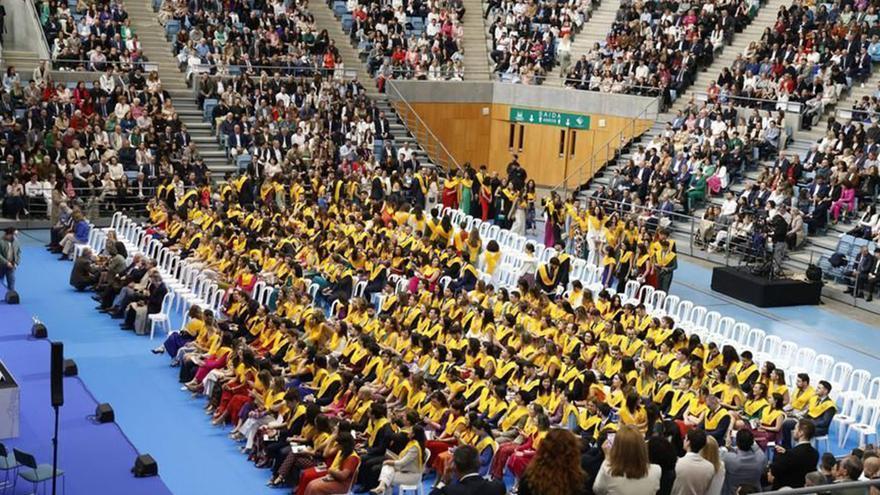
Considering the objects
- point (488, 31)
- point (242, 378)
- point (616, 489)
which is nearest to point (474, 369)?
point (242, 378)

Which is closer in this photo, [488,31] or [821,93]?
[821,93]

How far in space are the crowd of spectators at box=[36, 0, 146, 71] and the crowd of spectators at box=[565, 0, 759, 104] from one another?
13708 millimetres

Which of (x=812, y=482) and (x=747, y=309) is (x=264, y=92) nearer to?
(x=747, y=309)

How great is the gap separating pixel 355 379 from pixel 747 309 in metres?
10.8

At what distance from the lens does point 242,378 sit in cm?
1598

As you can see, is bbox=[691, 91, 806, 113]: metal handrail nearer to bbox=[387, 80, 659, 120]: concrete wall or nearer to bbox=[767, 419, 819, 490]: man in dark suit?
bbox=[387, 80, 659, 120]: concrete wall

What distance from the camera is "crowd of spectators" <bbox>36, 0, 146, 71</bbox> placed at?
32.7 metres

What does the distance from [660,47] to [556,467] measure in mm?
29556

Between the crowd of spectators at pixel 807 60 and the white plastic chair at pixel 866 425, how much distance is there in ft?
53.5

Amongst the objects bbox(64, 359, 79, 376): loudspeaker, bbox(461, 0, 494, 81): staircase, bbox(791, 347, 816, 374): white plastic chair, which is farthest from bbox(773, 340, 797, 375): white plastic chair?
bbox(461, 0, 494, 81): staircase

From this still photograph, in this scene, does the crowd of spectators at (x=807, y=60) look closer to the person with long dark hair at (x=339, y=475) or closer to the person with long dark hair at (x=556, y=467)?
the person with long dark hair at (x=339, y=475)

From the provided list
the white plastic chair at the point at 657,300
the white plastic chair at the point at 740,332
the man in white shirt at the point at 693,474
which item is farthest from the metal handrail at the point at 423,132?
the man in white shirt at the point at 693,474

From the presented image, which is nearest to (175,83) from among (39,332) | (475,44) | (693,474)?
(475,44)

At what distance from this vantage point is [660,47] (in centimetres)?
3584
